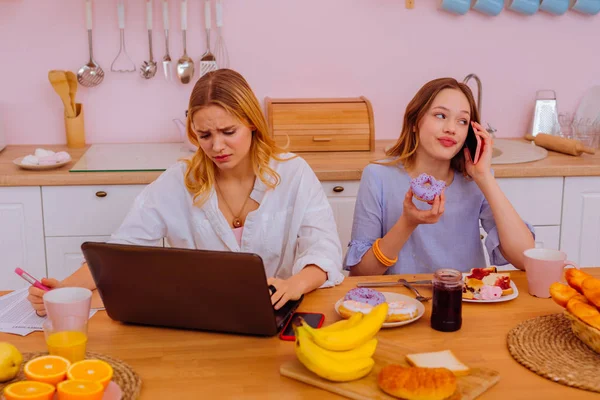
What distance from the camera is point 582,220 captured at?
3049 millimetres

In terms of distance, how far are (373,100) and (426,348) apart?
209 centimetres

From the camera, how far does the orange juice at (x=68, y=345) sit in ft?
4.50

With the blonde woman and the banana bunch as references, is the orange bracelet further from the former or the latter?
the banana bunch

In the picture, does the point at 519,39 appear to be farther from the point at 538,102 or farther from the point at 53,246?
the point at 53,246

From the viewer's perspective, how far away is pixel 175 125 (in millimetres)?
3367

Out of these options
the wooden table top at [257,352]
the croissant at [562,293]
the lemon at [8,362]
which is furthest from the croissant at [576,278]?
the lemon at [8,362]

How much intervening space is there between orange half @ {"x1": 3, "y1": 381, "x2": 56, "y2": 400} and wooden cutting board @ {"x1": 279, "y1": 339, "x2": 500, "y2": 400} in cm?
40

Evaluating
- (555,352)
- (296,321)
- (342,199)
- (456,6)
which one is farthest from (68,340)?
(456,6)

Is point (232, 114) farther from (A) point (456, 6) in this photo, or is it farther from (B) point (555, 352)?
(A) point (456, 6)

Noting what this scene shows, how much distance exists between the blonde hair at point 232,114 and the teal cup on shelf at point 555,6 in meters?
1.86

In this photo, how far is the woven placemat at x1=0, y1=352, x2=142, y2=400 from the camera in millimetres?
1310

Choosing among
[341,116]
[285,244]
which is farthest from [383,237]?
[341,116]

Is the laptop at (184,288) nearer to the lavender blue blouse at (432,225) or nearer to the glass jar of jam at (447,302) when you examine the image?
the glass jar of jam at (447,302)

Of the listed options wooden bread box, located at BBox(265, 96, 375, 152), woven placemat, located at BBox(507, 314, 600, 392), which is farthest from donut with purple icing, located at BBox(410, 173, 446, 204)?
wooden bread box, located at BBox(265, 96, 375, 152)
